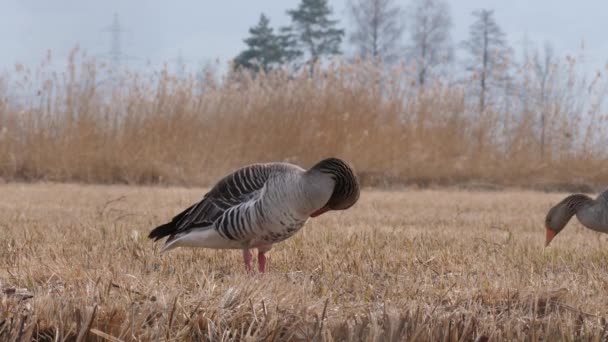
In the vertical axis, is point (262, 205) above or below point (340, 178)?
below

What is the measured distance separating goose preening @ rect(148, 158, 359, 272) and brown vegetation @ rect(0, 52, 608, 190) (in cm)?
673

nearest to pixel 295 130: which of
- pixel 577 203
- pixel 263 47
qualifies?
pixel 577 203

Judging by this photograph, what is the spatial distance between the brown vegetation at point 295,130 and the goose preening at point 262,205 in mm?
6728

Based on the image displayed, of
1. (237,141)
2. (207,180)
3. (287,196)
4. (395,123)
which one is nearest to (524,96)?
(395,123)

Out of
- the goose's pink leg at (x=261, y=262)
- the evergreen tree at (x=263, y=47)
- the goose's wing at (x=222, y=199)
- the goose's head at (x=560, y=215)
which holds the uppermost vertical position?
the evergreen tree at (x=263, y=47)

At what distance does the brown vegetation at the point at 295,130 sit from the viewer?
11102mm

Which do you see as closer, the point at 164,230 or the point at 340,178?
the point at 340,178

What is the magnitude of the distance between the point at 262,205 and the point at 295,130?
8.34 m

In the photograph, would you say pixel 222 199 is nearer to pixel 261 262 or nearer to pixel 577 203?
pixel 261 262

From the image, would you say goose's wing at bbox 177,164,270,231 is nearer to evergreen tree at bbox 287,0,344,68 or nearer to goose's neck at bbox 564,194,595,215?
goose's neck at bbox 564,194,595,215

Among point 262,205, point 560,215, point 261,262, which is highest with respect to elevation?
point 262,205

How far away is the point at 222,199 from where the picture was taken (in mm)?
3922

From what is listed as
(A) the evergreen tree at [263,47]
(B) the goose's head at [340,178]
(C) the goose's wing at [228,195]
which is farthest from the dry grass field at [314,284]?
(A) the evergreen tree at [263,47]

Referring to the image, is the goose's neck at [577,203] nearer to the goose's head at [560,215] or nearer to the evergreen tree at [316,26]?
the goose's head at [560,215]
